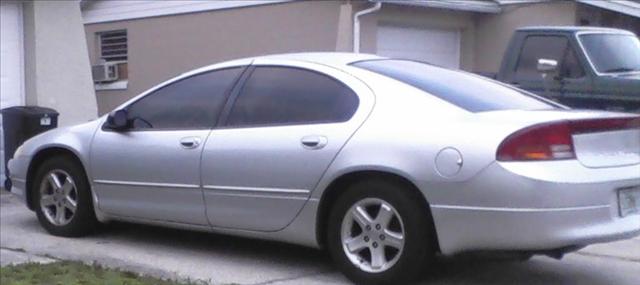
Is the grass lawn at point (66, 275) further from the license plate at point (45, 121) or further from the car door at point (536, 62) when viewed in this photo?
the car door at point (536, 62)

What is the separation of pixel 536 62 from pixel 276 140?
579 centimetres

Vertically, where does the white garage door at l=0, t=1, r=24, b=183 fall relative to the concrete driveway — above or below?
above

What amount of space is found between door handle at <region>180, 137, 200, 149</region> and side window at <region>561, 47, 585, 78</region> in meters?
5.62

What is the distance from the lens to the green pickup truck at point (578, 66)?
11836 millimetres

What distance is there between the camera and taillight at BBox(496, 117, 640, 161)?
257 inches

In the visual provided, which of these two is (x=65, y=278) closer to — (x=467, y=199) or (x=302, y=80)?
(x=302, y=80)

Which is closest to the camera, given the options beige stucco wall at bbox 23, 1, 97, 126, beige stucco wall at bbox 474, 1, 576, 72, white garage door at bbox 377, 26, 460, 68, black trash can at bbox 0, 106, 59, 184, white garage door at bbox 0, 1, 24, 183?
black trash can at bbox 0, 106, 59, 184

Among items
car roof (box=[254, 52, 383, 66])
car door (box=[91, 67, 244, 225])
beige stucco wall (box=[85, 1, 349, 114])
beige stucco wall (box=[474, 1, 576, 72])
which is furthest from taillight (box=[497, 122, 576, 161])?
beige stucco wall (box=[474, 1, 576, 72])

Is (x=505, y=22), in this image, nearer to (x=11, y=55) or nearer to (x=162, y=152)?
(x=11, y=55)

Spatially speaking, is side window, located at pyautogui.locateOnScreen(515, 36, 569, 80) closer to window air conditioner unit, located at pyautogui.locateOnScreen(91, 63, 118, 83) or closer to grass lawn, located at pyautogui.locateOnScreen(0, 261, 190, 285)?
grass lawn, located at pyautogui.locateOnScreen(0, 261, 190, 285)

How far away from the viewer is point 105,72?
2058 cm

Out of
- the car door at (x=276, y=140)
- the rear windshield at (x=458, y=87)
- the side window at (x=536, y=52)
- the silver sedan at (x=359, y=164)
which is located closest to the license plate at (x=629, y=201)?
the silver sedan at (x=359, y=164)

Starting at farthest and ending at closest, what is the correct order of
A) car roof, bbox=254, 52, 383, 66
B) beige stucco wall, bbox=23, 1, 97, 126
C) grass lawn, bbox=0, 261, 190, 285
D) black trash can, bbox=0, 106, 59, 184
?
beige stucco wall, bbox=23, 1, 97, 126 < black trash can, bbox=0, 106, 59, 184 < car roof, bbox=254, 52, 383, 66 < grass lawn, bbox=0, 261, 190, 285

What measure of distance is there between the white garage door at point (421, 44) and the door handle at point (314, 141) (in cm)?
930
